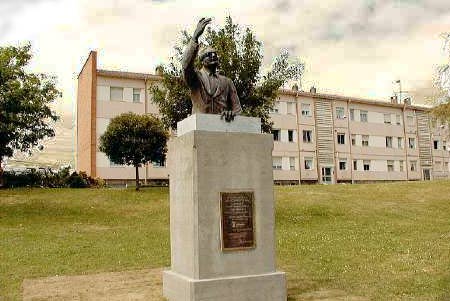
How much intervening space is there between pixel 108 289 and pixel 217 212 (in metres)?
3.18

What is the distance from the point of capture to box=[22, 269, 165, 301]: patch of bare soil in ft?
30.0

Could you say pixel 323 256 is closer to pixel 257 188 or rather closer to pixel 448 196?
pixel 257 188

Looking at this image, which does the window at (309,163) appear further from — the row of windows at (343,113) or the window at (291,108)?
the window at (291,108)

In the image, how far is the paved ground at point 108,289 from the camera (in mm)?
9016

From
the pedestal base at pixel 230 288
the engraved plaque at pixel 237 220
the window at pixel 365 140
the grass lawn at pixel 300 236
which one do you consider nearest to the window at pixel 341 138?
the window at pixel 365 140

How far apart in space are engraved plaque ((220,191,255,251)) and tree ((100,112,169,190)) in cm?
2302

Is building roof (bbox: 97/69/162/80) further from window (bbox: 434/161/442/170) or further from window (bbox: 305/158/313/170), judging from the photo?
window (bbox: 434/161/442/170)

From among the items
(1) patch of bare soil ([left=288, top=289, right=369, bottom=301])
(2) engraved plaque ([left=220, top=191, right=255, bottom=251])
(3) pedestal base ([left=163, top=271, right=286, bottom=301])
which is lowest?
(1) patch of bare soil ([left=288, top=289, right=369, bottom=301])

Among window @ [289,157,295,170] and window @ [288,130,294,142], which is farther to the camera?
window @ [288,130,294,142]

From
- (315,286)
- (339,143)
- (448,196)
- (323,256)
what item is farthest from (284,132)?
(315,286)

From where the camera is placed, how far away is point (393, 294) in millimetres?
9430

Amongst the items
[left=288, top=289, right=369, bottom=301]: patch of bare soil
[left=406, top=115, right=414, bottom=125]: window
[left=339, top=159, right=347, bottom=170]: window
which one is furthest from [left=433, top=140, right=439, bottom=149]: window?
[left=288, top=289, right=369, bottom=301]: patch of bare soil

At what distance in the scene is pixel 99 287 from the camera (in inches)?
394

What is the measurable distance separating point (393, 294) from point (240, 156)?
4.04m
